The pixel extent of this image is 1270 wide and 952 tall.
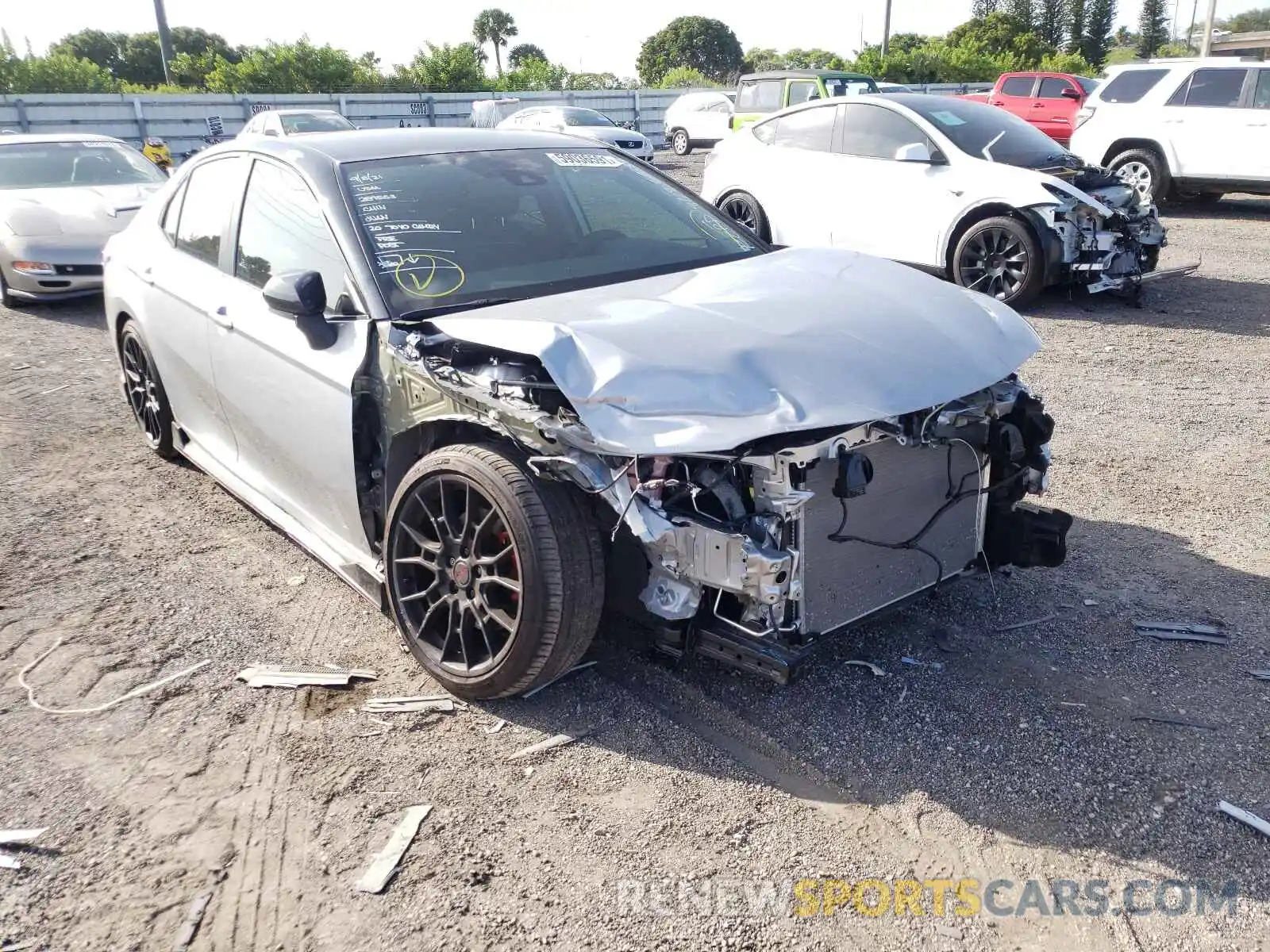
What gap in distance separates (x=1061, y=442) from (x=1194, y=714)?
2.70m

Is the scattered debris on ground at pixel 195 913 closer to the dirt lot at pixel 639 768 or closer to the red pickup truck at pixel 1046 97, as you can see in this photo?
the dirt lot at pixel 639 768

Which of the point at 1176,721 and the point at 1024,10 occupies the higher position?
the point at 1024,10

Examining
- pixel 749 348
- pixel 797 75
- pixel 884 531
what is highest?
pixel 797 75

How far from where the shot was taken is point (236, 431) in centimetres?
442

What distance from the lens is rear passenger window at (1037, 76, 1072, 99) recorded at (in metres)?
20.0

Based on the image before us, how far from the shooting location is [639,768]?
3049 mm

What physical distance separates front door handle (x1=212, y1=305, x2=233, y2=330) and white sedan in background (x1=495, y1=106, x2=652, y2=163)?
57.1ft

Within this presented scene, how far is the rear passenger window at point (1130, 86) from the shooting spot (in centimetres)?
1366

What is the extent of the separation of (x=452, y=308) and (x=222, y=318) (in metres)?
1.29

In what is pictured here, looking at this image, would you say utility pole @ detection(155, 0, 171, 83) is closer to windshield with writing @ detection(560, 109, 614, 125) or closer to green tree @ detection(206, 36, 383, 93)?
green tree @ detection(206, 36, 383, 93)

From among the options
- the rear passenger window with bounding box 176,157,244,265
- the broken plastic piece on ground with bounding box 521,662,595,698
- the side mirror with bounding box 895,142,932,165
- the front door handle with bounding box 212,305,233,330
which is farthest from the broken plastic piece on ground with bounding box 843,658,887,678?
the side mirror with bounding box 895,142,932,165

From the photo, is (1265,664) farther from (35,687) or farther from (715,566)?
(35,687)

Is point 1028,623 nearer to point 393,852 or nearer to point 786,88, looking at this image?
point 393,852

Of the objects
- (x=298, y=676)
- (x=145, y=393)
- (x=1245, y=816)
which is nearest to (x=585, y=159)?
(x=298, y=676)
